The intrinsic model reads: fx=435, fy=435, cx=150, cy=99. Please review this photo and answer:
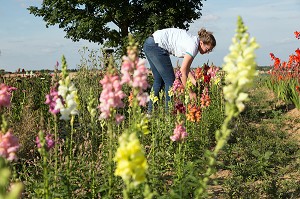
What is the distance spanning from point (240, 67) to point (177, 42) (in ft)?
13.4

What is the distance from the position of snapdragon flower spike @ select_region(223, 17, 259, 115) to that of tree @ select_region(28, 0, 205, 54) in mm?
21298

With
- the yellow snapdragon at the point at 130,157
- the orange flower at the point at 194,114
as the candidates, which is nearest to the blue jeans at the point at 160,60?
the orange flower at the point at 194,114

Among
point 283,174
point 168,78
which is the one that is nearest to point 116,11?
point 168,78

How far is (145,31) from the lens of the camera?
2373 cm

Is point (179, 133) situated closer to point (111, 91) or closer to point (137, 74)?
point (111, 91)

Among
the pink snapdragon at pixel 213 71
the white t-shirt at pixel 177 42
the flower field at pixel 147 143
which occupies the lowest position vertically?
the flower field at pixel 147 143

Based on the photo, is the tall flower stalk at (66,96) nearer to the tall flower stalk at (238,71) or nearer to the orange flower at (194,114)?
the tall flower stalk at (238,71)

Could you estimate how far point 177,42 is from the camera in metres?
6.14

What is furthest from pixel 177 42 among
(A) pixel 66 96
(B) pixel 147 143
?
(A) pixel 66 96

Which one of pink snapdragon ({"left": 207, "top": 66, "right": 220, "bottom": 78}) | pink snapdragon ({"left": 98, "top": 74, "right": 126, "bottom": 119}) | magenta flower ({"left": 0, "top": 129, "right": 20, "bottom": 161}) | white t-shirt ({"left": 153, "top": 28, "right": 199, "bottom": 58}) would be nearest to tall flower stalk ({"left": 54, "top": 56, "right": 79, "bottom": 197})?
pink snapdragon ({"left": 98, "top": 74, "right": 126, "bottom": 119})

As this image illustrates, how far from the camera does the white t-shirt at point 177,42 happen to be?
5.93 m

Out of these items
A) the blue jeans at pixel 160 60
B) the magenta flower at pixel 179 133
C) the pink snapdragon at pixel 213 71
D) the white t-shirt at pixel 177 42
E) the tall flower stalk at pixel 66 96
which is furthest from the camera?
the pink snapdragon at pixel 213 71

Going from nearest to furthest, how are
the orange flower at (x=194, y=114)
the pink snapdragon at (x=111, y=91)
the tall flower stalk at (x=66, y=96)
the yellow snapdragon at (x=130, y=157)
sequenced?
the yellow snapdragon at (x=130, y=157), the pink snapdragon at (x=111, y=91), the tall flower stalk at (x=66, y=96), the orange flower at (x=194, y=114)

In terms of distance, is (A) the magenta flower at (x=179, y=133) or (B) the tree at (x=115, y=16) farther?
(B) the tree at (x=115, y=16)
